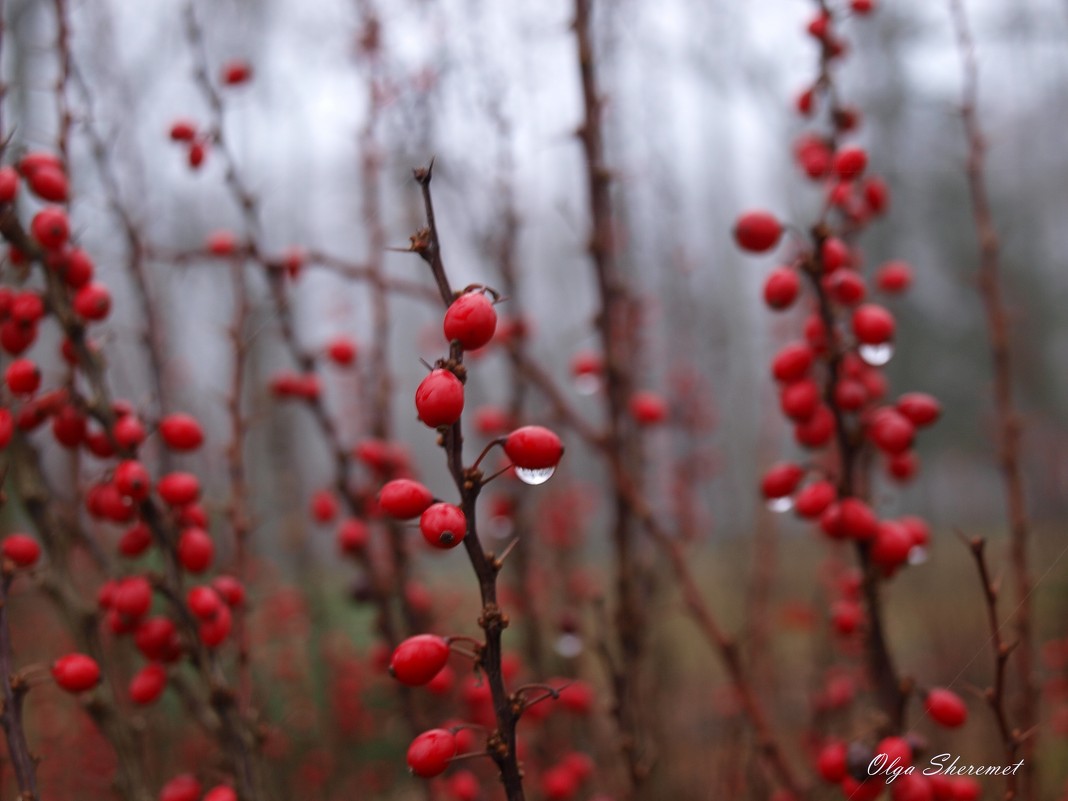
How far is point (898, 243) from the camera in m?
4.87

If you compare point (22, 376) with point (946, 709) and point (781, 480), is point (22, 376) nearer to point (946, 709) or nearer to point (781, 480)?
point (781, 480)

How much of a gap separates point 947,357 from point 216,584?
176 inches

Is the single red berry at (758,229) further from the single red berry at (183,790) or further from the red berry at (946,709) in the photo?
the single red berry at (183,790)

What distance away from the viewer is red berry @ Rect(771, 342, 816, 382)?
107 cm

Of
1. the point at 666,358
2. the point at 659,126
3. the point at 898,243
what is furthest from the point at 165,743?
the point at 898,243

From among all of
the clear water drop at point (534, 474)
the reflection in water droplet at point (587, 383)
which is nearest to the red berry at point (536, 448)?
the clear water drop at point (534, 474)

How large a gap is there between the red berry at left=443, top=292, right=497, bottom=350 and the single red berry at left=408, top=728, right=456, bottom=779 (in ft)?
1.08

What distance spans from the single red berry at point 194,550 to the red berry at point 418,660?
401 millimetres

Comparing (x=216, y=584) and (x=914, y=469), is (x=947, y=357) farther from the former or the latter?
(x=216, y=584)

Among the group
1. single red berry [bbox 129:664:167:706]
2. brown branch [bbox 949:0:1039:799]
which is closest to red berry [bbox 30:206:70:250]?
single red berry [bbox 129:664:167:706]

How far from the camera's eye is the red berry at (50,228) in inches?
37.4

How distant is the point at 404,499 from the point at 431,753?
21 cm

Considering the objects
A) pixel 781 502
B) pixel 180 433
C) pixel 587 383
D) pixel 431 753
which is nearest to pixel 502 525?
pixel 587 383

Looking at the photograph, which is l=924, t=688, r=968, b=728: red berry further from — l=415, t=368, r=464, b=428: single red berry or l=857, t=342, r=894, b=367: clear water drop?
l=415, t=368, r=464, b=428: single red berry
